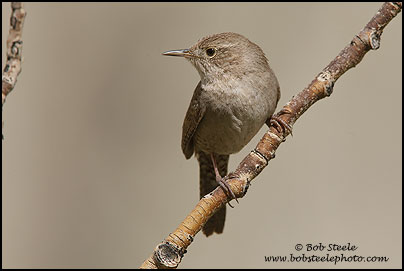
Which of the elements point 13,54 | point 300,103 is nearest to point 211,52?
point 300,103

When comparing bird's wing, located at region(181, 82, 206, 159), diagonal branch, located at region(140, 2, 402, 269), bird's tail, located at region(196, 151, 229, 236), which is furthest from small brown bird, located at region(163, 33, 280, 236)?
diagonal branch, located at region(140, 2, 402, 269)

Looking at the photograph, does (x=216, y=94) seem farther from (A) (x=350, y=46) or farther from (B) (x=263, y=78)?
(A) (x=350, y=46)

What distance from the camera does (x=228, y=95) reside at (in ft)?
10.6

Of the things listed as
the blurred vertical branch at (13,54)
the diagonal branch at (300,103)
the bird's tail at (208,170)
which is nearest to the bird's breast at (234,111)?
the bird's tail at (208,170)

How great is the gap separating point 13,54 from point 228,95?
1626 mm

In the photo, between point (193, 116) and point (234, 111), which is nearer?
point (234, 111)

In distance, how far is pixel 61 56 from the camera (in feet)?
16.9

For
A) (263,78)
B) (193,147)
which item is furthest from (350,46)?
(193,147)

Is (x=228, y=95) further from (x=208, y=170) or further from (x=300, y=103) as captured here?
(x=300, y=103)

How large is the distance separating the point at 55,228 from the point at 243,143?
248cm

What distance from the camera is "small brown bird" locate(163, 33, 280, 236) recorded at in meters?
3.20

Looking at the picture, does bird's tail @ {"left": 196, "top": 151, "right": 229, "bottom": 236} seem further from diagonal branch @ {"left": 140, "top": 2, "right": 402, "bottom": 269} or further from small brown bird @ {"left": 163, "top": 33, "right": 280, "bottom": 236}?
diagonal branch @ {"left": 140, "top": 2, "right": 402, "bottom": 269}

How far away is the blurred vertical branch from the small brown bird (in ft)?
5.04

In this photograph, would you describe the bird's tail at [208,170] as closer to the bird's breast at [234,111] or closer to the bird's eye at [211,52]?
the bird's breast at [234,111]
